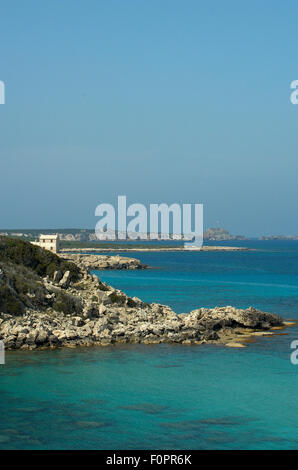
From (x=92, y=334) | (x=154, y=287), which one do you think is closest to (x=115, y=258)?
(x=154, y=287)

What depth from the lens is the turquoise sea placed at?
19406 millimetres

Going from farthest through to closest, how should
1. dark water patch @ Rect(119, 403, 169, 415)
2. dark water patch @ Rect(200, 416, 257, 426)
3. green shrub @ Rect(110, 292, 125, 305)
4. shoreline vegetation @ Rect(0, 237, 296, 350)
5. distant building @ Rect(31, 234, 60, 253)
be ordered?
1. distant building @ Rect(31, 234, 60, 253)
2. green shrub @ Rect(110, 292, 125, 305)
3. shoreline vegetation @ Rect(0, 237, 296, 350)
4. dark water patch @ Rect(119, 403, 169, 415)
5. dark water patch @ Rect(200, 416, 257, 426)

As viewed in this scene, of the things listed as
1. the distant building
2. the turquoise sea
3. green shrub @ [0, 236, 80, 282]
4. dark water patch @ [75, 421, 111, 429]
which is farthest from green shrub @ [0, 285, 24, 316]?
the distant building

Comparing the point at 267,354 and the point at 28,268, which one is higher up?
the point at 28,268

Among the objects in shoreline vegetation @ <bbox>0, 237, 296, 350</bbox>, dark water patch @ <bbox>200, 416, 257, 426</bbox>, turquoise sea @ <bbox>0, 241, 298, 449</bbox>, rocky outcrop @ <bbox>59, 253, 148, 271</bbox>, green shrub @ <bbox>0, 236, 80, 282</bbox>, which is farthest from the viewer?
rocky outcrop @ <bbox>59, 253, 148, 271</bbox>

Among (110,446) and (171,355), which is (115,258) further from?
(110,446)

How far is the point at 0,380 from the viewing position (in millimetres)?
26125

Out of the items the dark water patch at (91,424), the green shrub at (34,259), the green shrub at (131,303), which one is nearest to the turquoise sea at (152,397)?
the dark water patch at (91,424)

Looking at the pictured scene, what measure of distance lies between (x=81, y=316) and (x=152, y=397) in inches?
572

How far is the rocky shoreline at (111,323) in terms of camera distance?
33.8m

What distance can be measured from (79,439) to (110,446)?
1122 millimetres

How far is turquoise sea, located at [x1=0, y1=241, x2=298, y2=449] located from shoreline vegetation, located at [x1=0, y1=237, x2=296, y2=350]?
1578 millimetres

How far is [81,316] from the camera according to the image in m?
38.0
